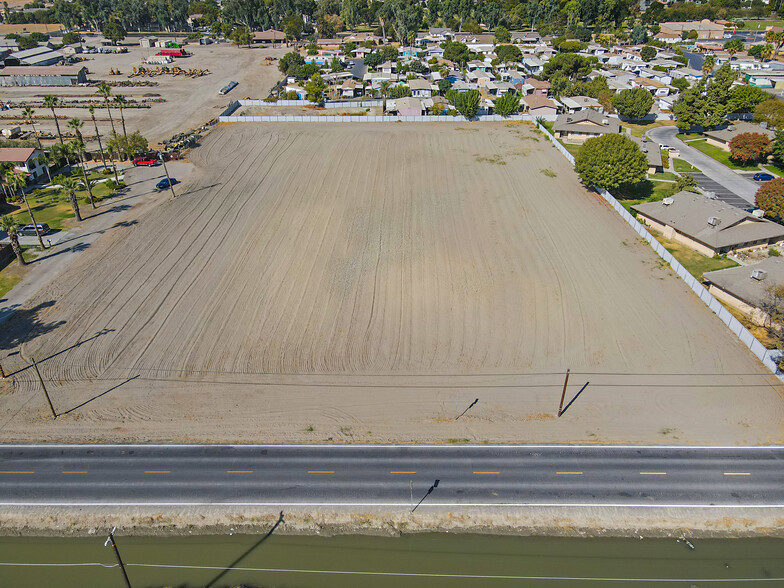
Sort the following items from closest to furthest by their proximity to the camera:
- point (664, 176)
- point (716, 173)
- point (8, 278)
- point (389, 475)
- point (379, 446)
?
point (389, 475) < point (379, 446) < point (8, 278) < point (664, 176) < point (716, 173)

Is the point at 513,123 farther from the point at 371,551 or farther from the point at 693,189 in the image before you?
the point at 371,551

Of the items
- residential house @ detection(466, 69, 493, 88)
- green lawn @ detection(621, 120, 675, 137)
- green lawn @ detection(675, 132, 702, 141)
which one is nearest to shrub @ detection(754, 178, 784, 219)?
green lawn @ detection(675, 132, 702, 141)

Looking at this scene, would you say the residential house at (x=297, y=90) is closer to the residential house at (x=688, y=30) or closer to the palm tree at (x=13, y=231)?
the palm tree at (x=13, y=231)

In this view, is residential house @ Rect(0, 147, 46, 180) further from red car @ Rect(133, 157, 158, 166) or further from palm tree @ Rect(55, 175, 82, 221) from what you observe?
palm tree @ Rect(55, 175, 82, 221)

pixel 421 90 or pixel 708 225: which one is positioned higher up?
pixel 421 90

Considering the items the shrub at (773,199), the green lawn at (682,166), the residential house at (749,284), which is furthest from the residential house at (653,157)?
the residential house at (749,284)

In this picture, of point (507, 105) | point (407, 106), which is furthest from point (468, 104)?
point (407, 106)

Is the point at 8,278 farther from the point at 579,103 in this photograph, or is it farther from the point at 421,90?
the point at 579,103
